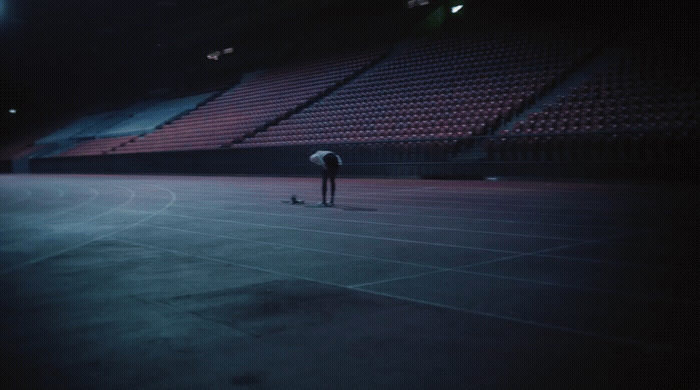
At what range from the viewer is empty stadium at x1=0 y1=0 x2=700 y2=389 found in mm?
2754

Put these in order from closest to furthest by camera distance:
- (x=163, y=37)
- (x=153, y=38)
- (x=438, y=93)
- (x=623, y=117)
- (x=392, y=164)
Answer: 1. (x=623, y=117)
2. (x=392, y=164)
3. (x=438, y=93)
4. (x=163, y=37)
5. (x=153, y=38)

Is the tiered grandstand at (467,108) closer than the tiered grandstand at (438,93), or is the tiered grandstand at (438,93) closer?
the tiered grandstand at (467,108)

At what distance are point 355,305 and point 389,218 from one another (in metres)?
4.95

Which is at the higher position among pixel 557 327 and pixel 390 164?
pixel 390 164

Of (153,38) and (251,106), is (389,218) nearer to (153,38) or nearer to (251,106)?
(251,106)

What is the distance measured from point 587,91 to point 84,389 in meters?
18.3

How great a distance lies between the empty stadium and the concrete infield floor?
2cm

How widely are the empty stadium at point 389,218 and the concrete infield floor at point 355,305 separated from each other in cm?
2

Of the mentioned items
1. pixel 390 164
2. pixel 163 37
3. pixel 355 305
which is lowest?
pixel 355 305

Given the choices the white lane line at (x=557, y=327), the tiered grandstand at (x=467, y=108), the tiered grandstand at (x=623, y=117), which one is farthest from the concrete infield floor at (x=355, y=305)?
the tiered grandstand at (x=467, y=108)

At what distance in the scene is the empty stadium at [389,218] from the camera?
9.04ft

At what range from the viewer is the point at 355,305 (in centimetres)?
366

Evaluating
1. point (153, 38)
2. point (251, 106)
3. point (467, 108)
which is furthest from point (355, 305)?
point (153, 38)

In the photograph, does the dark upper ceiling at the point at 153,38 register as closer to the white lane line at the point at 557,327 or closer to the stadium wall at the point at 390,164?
the stadium wall at the point at 390,164
